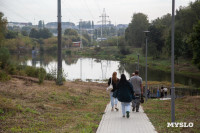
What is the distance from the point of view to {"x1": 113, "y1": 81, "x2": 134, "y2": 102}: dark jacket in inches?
434

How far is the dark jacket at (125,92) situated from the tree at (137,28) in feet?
311

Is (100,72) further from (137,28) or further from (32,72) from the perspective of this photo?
(137,28)

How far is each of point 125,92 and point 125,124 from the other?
150 centimetres

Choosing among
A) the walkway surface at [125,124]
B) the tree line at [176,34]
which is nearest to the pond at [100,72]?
the tree line at [176,34]

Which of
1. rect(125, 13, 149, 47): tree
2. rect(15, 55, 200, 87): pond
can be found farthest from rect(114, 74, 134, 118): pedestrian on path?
rect(125, 13, 149, 47): tree

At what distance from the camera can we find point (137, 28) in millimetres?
104938

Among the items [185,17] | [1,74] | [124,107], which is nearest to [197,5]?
[185,17]

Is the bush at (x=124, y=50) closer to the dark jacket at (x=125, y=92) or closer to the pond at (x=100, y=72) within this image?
the pond at (x=100, y=72)

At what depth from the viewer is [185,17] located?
218ft

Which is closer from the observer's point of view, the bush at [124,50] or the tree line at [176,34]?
the tree line at [176,34]

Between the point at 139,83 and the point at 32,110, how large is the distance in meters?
4.44

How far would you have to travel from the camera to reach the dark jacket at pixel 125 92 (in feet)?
36.1

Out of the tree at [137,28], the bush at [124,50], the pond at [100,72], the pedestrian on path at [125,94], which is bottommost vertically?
the pond at [100,72]

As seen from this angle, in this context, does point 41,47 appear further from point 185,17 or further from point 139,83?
point 139,83
